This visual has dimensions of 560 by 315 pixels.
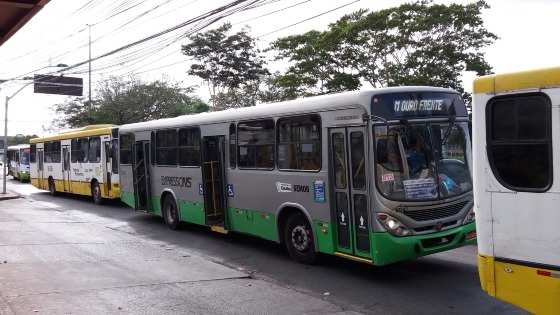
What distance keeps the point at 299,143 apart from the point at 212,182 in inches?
127

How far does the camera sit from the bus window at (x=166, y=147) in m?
13.4

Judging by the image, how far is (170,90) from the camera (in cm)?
4500

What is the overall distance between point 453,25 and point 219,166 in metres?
13.6

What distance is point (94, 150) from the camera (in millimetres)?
20703

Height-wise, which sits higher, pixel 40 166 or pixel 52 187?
pixel 40 166

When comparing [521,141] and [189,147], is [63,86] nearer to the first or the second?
[189,147]

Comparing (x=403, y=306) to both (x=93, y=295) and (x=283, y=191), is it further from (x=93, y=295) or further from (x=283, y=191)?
(x=93, y=295)

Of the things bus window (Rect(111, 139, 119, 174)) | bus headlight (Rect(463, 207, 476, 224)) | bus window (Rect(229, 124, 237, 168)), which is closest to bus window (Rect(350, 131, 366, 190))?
bus headlight (Rect(463, 207, 476, 224))

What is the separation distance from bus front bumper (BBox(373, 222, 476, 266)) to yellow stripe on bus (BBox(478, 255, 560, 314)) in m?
2.46

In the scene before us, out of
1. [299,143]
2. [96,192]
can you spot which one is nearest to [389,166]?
[299,143]

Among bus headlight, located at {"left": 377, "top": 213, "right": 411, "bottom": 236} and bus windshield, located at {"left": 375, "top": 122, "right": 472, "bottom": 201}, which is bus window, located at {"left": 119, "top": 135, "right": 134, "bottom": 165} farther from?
bus headlight, located at {"left": 377, "top": 213, "right": 411, "bottom": 236}

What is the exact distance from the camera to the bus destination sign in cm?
788

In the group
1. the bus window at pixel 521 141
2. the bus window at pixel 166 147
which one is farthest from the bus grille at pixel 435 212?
the bus window at pixel 166 147

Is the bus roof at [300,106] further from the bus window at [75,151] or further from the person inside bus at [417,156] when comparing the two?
the bus window at [75,151]
